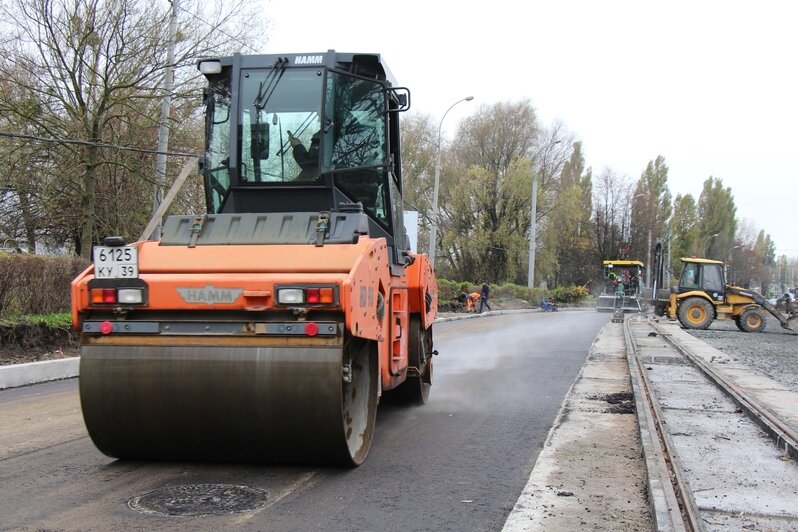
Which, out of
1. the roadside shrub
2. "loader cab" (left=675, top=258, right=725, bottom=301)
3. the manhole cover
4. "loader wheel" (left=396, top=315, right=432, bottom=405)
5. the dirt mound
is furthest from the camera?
"loader cab" (left=675, top=258, right=725, bottom=301)

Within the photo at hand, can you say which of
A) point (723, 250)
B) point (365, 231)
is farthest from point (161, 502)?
point (723, 250)

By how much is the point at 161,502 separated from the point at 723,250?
276 ft

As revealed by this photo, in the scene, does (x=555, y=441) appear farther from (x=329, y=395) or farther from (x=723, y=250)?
(x=723, y=250)

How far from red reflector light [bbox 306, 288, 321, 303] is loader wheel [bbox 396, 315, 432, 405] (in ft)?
10.0

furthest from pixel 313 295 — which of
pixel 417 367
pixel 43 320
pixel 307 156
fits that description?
pixel 43 320

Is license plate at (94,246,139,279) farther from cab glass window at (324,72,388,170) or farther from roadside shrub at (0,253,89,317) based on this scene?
roadside shrub at (0,253,89,317)

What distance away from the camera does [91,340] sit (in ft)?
16.1

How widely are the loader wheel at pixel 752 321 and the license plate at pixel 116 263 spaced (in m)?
26.3

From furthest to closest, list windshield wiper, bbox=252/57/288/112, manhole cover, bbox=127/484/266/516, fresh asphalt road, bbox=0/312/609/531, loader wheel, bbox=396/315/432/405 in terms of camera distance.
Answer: loader wheel, bbox=396/315/432/405 → windshield wiper, bbox=252/57/288/112 → manhole cover, bbox=127/484/266/516 → fresh asphalt road, bbox=0/312/609/531

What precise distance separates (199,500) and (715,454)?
4.40m

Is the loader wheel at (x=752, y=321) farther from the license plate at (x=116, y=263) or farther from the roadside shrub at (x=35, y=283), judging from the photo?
the license plate at (x=116, y=263)

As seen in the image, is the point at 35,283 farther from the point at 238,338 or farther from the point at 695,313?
the point at 695,313

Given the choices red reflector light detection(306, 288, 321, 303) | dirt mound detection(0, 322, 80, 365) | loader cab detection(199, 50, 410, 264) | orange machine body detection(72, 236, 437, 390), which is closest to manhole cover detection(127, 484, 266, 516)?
orange machine body detection(72, 236, 437, 390)

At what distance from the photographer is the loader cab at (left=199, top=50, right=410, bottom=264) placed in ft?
20.6
